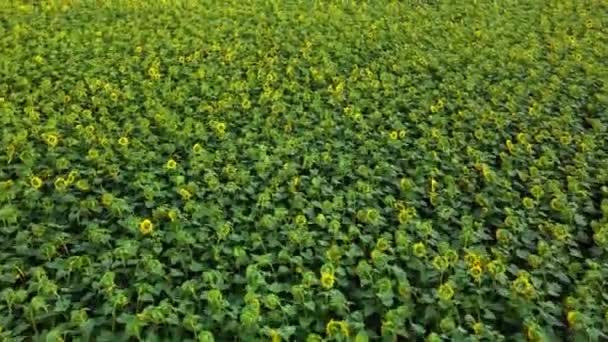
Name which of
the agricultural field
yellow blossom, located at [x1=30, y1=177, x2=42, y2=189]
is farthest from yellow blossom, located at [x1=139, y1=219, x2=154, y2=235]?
yellow blossom, located at [x1=30, y1=177, x2=42, y2=189]

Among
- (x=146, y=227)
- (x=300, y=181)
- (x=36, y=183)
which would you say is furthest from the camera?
(x=300, y=181)

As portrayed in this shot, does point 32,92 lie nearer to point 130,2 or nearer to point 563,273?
point 130,2

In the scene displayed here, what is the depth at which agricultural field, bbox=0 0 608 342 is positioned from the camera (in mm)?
2277

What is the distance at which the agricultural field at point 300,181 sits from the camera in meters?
2.28

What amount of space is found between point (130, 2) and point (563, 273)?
14.1 ft

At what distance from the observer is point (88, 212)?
9.29 ft

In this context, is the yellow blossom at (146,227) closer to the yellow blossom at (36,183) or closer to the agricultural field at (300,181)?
the agricultural field at (300,181)

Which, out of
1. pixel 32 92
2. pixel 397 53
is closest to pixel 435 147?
pixel 397 53

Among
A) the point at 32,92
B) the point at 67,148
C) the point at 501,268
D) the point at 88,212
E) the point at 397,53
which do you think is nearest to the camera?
the point at 501,268

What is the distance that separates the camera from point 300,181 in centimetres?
302

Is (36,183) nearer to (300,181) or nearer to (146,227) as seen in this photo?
(146,227)

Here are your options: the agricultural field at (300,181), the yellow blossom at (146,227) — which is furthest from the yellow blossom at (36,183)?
the yellow blossom at (146,227)

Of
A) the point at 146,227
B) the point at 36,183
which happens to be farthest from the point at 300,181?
the point at 36,183

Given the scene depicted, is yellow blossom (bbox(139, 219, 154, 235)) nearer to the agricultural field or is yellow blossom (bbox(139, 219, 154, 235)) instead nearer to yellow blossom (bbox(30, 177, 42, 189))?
the agricultural field
